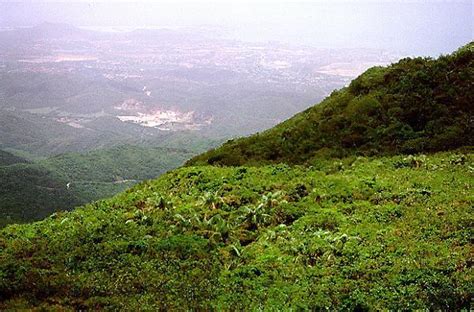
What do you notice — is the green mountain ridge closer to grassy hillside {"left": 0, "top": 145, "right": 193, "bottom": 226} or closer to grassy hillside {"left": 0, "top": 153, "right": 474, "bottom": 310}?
grassy hillside {"left": 0, "top": 153, "right": 474, "bottom": 310}

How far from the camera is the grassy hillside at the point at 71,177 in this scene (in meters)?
95.1

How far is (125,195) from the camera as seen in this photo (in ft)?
78.8

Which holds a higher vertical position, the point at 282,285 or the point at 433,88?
the point at 433,88

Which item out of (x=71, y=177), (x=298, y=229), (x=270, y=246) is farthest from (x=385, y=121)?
(x=71, y=177)

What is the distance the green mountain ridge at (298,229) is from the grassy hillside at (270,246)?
0.17 feet

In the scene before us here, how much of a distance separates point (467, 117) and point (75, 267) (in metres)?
20.9

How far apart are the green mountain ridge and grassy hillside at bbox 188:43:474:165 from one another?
100 millimetres

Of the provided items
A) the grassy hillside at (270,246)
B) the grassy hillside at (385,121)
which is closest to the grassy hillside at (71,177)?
the grassy hillside at (385,121)

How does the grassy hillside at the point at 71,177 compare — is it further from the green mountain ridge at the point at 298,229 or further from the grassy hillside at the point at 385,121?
the green mountain ridge at the point at 298,229

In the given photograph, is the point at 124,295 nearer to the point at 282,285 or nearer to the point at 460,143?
the point at 282,285

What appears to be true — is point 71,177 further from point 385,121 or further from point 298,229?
point 298,229

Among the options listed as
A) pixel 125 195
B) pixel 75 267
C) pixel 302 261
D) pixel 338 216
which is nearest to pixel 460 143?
pixel 338 216

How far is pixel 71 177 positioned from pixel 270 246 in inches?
5381

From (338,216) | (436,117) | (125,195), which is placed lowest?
(125,195)
